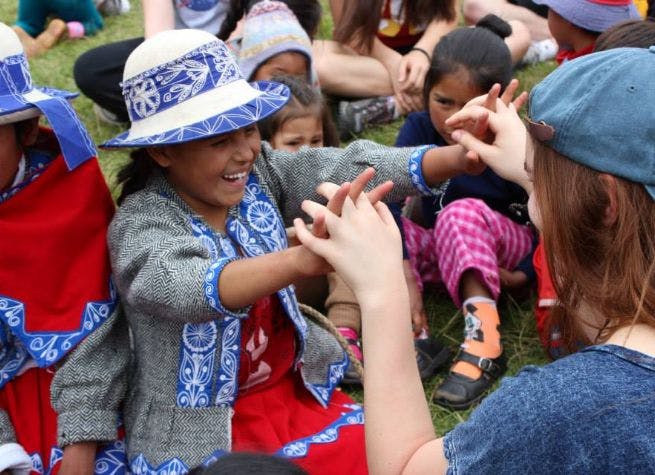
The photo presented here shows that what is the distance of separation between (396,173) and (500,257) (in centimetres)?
113

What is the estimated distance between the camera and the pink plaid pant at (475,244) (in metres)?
2.85

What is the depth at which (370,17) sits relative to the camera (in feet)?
13.9

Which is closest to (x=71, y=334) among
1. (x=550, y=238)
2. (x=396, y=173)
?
(x=396, y=173)

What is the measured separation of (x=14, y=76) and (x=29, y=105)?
0.09 metres

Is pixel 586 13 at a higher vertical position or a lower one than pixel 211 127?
lower

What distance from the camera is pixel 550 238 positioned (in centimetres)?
137

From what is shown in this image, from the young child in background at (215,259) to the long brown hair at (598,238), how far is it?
525mm

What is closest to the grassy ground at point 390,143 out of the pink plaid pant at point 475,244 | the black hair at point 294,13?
the pink plaid pant at point 475,244

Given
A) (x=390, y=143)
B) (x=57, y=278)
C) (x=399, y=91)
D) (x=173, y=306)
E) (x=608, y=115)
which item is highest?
(x=608, y=115)

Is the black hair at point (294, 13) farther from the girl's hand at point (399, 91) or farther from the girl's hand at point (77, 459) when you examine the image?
the girl's hand at point (77, 459)

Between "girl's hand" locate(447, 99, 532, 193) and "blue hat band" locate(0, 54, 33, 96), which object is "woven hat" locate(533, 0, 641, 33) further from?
"blue hat band" locate(0, 54, 33, 96)

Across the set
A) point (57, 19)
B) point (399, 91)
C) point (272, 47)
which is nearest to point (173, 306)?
point (272, 47)

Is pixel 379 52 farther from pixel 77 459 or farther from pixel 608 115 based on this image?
pixel 608 115

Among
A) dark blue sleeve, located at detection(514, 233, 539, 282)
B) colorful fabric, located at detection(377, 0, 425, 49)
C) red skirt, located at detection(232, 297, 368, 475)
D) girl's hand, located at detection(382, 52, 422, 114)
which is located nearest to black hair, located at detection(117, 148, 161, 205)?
red skirt, located at detection(232, 297, 368, 475)
